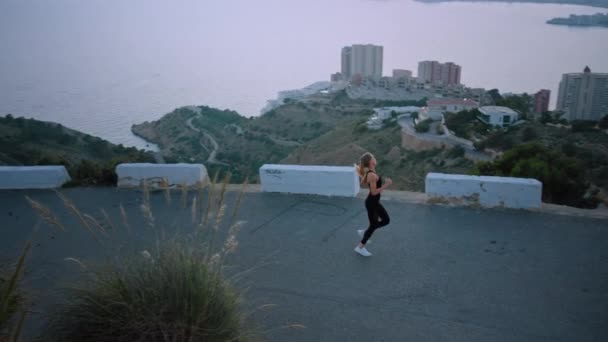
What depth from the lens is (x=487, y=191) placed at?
272 inches

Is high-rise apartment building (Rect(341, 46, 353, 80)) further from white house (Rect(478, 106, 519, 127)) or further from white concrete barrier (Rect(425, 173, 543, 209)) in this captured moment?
white concrete barrier (Rect(425, 173, 543, 209))

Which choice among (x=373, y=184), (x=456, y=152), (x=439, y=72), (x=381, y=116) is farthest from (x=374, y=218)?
(x=439, y=72)

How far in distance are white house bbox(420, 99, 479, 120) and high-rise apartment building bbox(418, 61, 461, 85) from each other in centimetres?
3945

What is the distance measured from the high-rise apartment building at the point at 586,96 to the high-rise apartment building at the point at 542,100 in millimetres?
5113

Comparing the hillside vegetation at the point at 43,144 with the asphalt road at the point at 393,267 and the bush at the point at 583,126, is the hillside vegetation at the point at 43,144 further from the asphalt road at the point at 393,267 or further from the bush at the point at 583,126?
the bush at the point at 583,126

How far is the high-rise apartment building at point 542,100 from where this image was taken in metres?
84.1

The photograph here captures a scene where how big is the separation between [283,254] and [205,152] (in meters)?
66.4

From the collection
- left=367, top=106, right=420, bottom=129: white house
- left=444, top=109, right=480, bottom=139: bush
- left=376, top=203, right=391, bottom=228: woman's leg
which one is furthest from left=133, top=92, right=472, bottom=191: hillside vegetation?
left=376, top=203, right=391, bottom=228: woman's leg

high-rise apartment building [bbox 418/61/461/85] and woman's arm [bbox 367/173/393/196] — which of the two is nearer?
woman's arm [bbox 367/173/393/196]

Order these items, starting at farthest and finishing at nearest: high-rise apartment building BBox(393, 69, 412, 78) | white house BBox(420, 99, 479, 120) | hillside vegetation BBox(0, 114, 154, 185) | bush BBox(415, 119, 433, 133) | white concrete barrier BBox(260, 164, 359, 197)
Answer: high-rise apartment building BBox(393, 69, 412, 78), white house BBox(420, 99, 479, 120), bush BBox(415, 119, 433, 133), hillside vegetation BBox(0, 114, 154, 185), white concrete barrier BBox(260, 164, 359, 197)

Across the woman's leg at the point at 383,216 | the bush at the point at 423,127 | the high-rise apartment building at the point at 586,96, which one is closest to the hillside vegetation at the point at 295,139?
the bush at the point at 423,127

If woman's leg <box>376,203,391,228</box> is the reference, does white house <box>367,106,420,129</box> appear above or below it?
below

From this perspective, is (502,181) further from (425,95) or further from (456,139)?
(425,95)

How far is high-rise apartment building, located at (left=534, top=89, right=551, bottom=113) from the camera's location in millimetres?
84062
